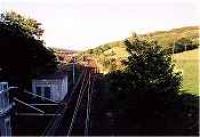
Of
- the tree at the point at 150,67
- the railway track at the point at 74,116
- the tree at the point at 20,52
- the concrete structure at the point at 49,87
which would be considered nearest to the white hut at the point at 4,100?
the railway track at the point at 74,116

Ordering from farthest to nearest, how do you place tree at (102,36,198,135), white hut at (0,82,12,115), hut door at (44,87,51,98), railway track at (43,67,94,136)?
hut door at (44,87,51,98) → railway track at (43,67,94,136) → tree at (102,36,198,135) → white hut at (0,82,12,115)

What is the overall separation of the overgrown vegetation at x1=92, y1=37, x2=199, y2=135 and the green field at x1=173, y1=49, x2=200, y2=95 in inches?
302

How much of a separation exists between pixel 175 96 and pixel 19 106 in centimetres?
1227

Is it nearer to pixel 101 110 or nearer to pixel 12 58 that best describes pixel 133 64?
pixel 101 110

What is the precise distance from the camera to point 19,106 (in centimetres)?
3641

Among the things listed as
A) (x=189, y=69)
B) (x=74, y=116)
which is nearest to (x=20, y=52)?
(x=74, y=116)

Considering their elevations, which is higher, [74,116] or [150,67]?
[150,67]

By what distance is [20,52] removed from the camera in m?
41.6

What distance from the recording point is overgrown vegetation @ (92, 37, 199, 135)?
97.6 feet

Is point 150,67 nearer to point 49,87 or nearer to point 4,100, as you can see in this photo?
point 4,100

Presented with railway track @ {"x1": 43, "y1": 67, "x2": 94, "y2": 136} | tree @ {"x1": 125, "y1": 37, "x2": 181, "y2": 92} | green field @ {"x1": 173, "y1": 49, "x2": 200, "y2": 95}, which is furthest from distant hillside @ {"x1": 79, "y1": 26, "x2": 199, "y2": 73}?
railway track @ {"x1": 43, "y1": 67, "x2": 94, "y2": 136}

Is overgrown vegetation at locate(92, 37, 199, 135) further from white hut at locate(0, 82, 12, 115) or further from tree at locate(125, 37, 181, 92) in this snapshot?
white hut at locate(0, 82, 12, 115)

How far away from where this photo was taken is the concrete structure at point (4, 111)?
85.6ft

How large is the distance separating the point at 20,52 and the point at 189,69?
2341cm
